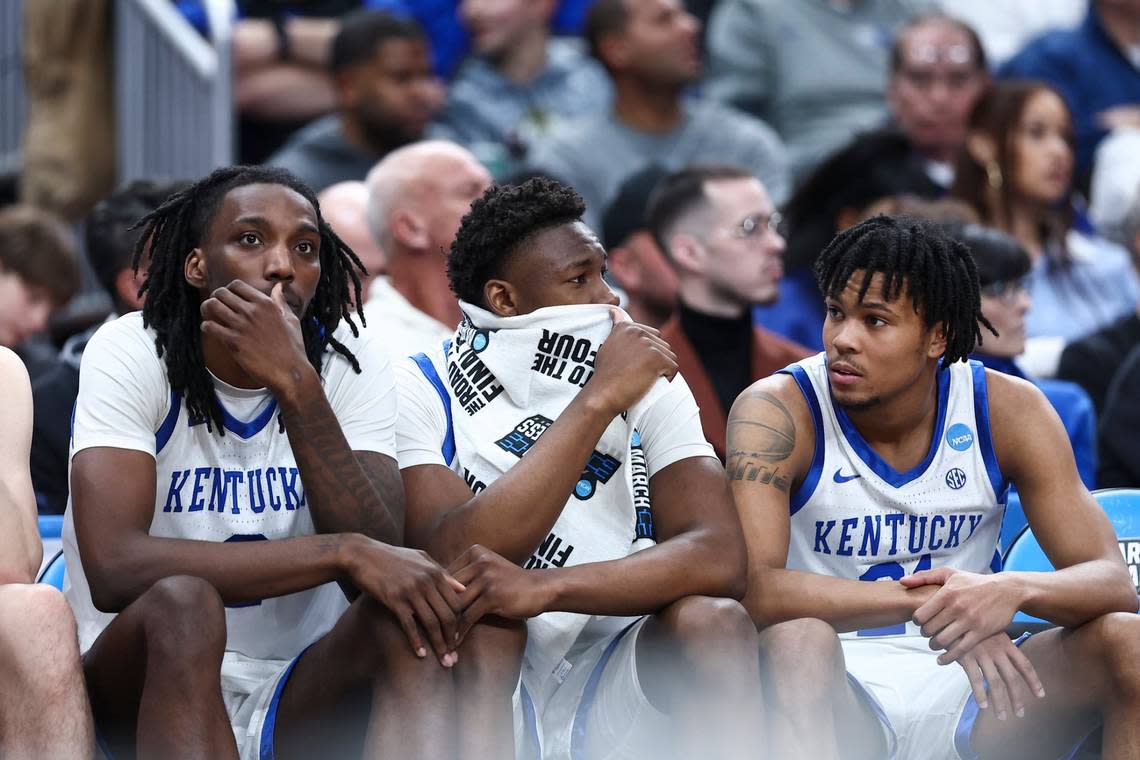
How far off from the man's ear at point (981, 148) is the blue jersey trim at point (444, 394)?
3.87m

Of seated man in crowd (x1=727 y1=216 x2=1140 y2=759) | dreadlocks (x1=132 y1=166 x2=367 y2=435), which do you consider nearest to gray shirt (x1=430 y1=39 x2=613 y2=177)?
dreadlocks (x1=132 y1=166 x2=367 y2=435)

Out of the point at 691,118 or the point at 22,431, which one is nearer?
the point at 22,431

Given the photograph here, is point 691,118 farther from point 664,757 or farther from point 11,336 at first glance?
point 664,757

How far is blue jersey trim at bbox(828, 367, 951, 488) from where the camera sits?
3873 mm

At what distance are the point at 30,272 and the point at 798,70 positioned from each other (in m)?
3.94

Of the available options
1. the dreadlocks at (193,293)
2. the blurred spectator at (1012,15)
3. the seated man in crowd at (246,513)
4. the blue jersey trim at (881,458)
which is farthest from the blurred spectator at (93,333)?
the blurred spectator at (1012,15)

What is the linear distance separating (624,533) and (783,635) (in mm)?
492

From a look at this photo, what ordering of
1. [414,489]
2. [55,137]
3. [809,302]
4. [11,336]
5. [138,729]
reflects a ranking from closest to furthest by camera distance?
[138,729] → [414,489] → [11,336] → [809,302] → [55,137]

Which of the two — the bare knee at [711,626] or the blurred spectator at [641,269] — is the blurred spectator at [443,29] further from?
the bare knee at [711,626]

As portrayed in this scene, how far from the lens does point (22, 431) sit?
358 centimetres

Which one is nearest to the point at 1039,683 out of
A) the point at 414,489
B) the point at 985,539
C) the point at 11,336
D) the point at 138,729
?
the point at 985,539

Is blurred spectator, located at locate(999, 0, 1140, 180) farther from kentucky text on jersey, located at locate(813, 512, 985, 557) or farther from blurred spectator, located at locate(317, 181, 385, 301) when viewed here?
kentucky text on jersey, located at locate(813, 512, 985, 557)

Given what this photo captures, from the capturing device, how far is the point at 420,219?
5.67m

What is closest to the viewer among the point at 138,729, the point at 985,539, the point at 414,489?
the point at 138,729
